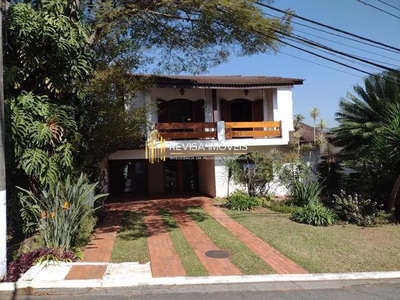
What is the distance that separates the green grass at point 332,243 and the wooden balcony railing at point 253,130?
583 cm

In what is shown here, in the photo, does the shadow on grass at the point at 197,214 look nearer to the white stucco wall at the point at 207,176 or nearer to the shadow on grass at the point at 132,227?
the shadow on grass at the point at 132,227

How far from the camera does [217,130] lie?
16.7m

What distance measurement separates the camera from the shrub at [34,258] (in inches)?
236

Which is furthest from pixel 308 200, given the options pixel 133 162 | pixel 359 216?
pixel 133 162

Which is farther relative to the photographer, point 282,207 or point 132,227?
point 282,207

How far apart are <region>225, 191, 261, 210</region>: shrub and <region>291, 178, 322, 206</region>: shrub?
1.41 m

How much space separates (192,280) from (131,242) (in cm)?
305

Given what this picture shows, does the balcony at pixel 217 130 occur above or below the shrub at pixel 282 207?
above

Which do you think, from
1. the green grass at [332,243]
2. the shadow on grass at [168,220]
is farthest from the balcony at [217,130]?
the green grass at [332,243]

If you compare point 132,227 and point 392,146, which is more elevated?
point 392,146

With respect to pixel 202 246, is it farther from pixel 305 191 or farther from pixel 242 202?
pixel 305 191

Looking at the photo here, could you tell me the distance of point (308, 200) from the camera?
1292cm

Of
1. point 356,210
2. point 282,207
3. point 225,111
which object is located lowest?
point 282,207

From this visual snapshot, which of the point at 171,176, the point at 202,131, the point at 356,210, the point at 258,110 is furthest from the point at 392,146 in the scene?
the point at 171,176
